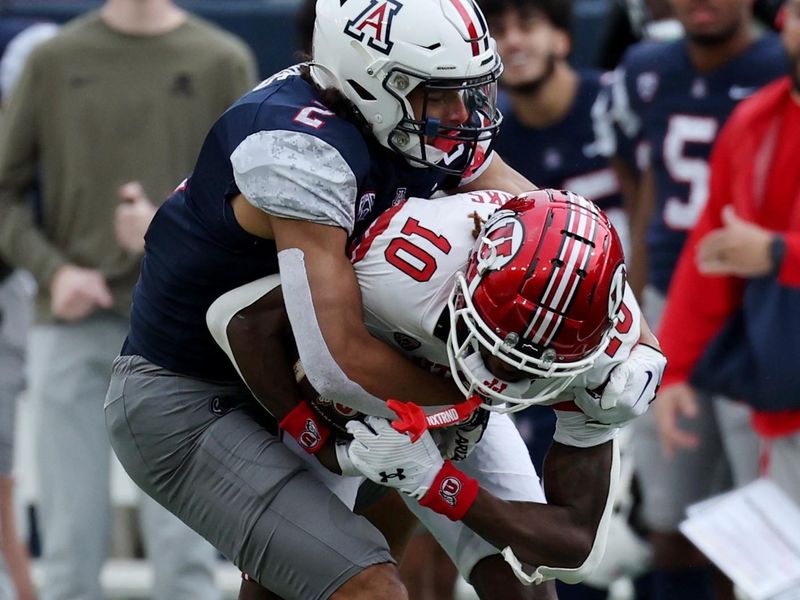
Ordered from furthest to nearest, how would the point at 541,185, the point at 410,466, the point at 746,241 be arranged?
the point at 541,185, the point at 746,241, the point at 410,466

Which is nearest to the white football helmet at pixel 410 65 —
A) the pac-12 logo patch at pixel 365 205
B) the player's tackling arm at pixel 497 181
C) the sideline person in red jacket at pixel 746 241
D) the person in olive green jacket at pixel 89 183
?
the pac-12 logo patch at pixel 365 205

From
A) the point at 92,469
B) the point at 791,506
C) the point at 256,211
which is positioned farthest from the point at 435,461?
the point at 92,469

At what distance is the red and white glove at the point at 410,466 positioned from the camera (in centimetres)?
333

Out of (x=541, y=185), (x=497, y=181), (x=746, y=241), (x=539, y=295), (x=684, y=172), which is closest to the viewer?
(x=539, y=295)

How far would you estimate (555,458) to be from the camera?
11.7 ft

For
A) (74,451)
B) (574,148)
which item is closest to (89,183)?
(74,451)

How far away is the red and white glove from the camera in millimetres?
3334

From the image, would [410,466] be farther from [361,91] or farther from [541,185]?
[541,185]

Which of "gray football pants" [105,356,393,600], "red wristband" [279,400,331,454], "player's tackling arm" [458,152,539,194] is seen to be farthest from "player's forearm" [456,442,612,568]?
"player's tackling arm" [458,152,539,194]

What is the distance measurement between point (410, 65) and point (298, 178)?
348 millimetres

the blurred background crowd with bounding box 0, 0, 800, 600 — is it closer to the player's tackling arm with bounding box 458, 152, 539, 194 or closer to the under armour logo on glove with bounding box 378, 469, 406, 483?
the player's tackling arm with bounding box 458, 152, 539, 194

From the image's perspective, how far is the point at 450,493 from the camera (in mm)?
3371

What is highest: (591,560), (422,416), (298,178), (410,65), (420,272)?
(410,65)

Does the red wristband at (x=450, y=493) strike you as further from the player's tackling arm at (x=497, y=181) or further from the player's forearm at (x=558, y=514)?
the player's tackling arm at (x=497, y=181)
